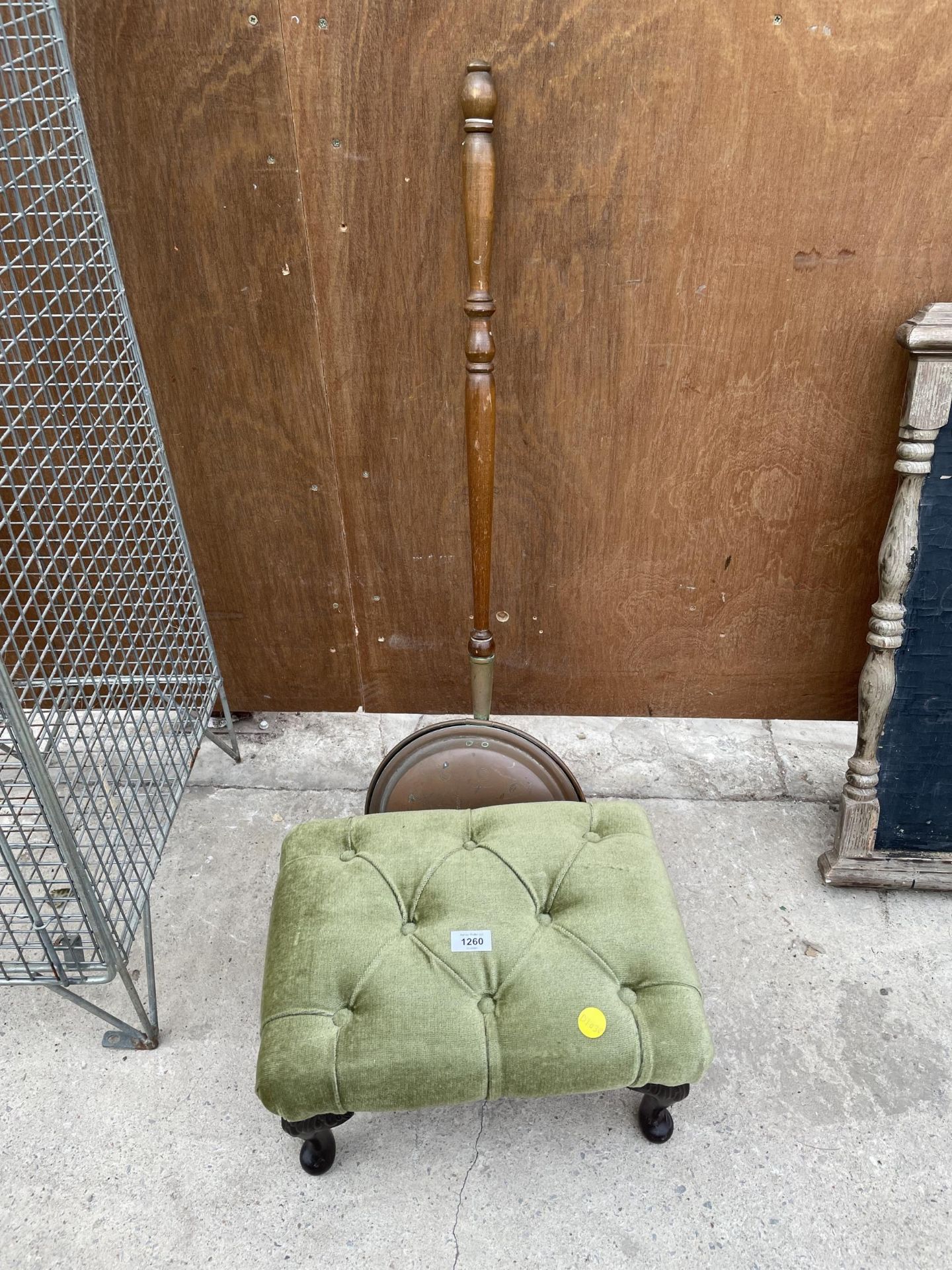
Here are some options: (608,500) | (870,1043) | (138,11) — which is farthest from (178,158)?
(870,1043)

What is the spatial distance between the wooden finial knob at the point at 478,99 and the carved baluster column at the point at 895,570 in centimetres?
71

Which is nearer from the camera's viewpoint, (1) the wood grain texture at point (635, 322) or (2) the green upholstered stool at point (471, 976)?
(2) the green upholstered stool at point (471, 976)

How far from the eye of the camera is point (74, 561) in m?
1.59

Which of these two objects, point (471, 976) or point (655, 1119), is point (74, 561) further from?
point (655, 1119)

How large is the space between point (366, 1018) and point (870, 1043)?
2.71 ft

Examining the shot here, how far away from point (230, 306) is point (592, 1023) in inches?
48.9

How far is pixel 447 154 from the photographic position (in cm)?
142

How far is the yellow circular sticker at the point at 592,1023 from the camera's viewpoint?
43.5 inches

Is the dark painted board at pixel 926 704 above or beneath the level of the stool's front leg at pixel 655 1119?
above

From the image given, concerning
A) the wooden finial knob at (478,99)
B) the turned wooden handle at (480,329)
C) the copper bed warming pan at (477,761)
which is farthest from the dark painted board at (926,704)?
the wooden finial knob at (478,99)

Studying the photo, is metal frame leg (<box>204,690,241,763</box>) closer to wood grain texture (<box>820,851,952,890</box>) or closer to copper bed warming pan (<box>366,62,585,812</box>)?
copper bed warming pan (<box>366,62,585,812</box>)

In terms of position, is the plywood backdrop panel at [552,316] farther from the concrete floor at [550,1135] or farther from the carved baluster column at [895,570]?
the concrete floor at [550,1135]

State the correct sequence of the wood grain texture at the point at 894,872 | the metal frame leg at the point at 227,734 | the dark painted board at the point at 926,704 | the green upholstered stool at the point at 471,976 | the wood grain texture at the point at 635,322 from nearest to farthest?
the green upholstered stool at the point at 471,976 < the wood grain texture at the point at 635,322 < the dark painted board at the point at 926,704 < the wood grain texture at the point at 894,872 < the metal frame leg at the point at 227,734

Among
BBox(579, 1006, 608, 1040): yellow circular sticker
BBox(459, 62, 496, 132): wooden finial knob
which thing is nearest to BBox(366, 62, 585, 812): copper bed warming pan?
BBox(459, 62, 496, 132): wooden finial knob
